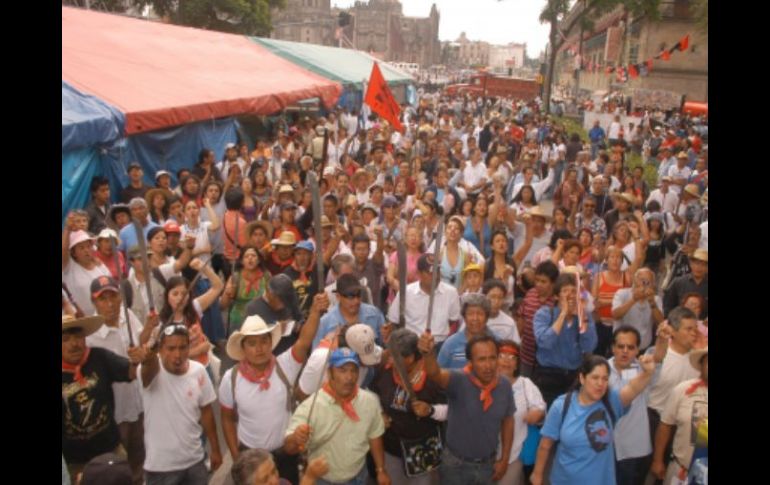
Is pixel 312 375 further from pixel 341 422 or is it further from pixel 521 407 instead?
pixel 521 407

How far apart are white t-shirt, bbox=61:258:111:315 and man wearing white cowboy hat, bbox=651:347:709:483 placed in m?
4.07

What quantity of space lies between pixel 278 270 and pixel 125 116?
479cm

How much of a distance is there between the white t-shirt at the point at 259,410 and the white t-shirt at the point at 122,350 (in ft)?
1.97

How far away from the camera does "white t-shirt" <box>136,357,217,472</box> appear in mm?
3621

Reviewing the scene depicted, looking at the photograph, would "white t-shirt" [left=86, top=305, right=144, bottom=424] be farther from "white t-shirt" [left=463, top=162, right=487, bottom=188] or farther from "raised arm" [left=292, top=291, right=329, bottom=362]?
"white t-shirt" [left=463, top=162, right=487, bottom=188]

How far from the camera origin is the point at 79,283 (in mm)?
5020

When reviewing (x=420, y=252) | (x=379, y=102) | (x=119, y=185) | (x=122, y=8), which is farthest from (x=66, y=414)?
(x=122, y=8)

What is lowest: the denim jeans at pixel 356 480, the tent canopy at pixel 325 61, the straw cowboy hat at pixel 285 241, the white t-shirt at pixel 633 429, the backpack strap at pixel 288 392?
the denim jeans at pixel 356 480

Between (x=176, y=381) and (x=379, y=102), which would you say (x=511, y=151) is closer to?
(x=379, y=102)

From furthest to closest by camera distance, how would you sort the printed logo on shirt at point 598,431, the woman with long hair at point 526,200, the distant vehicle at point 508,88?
the distant vehicle at point 508,88
the woman with long hair at point 526,200
the printed logo on shirt at point 598,431

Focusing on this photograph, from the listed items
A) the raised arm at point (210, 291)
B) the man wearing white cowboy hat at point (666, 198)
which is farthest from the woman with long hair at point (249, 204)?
the man wearing white cowboy hat at point (666, 198)

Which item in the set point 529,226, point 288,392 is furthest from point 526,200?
point 288,392

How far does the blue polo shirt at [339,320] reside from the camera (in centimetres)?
461

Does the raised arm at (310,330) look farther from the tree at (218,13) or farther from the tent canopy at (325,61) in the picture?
the tree at (218,13)
